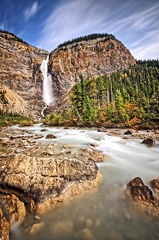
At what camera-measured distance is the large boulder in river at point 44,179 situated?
5258 mm

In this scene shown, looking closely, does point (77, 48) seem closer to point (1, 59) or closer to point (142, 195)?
point (1, 59)

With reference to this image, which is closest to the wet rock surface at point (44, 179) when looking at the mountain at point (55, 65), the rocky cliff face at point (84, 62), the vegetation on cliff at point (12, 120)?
the vegetation on cliff at point (12, 120)

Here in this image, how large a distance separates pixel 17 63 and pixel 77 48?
4498cm

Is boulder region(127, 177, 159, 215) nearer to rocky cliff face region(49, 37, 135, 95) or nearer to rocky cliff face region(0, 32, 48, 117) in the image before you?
rocky cliff face region(0, 32, 48, 117)

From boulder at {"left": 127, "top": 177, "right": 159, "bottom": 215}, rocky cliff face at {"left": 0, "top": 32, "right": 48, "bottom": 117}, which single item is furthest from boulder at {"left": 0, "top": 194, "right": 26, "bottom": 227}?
rocky cliff face at {"left": 0, "top": 32, "right": 48, "bottom": 117}

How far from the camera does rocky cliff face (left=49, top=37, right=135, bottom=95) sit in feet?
374

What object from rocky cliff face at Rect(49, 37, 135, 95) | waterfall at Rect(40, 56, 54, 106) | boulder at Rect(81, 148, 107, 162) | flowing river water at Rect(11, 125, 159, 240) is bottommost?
flowing river water at Rect(11, 125, 159, 240)

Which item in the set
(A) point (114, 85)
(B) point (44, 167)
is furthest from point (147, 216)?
(A) point (114, 85)

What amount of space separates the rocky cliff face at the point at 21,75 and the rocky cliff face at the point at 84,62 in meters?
12.7

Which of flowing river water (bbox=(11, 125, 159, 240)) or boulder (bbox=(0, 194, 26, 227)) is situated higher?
boulder (bbox=(0, 194, 26, 227))

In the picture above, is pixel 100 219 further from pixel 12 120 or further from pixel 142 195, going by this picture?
pixel 12 120

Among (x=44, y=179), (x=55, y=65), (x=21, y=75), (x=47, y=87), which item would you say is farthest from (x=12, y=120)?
(x=55, y=65)

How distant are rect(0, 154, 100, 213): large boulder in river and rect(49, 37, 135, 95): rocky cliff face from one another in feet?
342

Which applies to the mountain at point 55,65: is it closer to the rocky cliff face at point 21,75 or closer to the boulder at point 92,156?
the rocky cliff face at point 21,75
